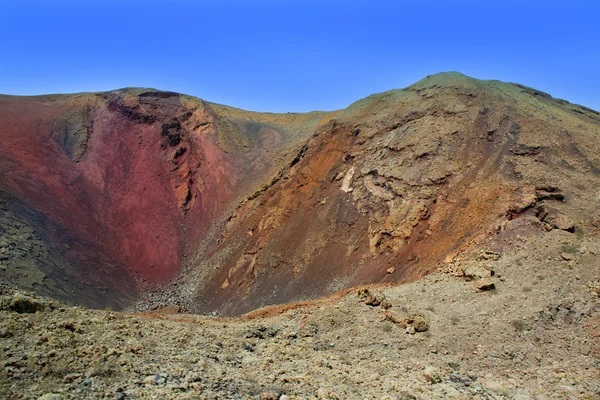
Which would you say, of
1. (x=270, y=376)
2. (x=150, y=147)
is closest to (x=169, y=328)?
(x=270, y=376)

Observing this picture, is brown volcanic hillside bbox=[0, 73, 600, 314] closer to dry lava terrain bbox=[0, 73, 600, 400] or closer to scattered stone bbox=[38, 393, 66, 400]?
dry lava terrain bbox=[0, 73, 600, 400]

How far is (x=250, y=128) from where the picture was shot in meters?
44.8

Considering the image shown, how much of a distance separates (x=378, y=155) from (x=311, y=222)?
565 centimetres

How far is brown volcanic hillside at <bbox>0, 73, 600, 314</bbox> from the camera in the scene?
1981cm

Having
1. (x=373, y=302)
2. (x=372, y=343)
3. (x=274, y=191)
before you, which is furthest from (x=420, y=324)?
(x=274, y=191)

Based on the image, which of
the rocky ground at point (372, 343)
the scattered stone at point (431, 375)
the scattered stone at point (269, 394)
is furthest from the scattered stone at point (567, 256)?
the scattered stone at point (269, 394)

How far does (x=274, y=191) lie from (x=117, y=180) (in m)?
15.7

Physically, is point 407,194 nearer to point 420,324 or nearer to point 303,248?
point 303,248

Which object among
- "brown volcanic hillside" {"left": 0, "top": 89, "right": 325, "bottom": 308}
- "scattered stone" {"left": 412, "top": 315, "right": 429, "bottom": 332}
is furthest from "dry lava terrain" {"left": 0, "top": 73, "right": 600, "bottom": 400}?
"brown volcanic hillside" {"left": 0, "top": 89, "right": 325, "bottom": 308}

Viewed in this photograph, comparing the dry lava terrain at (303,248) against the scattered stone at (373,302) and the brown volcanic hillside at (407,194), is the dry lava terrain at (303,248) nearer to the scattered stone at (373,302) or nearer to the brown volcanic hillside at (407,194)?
the brown volcanic hillside at (407,194)

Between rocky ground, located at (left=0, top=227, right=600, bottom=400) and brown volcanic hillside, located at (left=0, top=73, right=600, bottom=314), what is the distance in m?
2.52

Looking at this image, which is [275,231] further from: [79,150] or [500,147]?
[79,150]

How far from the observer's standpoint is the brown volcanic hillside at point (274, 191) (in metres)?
19.8

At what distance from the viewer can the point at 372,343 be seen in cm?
1136
